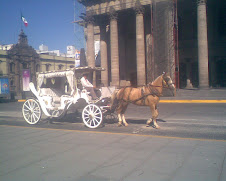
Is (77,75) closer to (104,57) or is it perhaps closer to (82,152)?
(82,152)

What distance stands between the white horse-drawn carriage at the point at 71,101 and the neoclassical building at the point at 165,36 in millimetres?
18329

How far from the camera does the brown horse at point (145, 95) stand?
7.91 m

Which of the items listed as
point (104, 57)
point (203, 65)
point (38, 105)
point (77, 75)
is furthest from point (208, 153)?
point (104, 57)

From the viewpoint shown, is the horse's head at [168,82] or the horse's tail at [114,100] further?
the horse's tail at [114,100]

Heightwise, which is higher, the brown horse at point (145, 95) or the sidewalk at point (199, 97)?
the brown horse at point (145, 95)

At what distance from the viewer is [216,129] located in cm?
757

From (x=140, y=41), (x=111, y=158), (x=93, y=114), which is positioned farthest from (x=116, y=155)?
(x=140, y=41)

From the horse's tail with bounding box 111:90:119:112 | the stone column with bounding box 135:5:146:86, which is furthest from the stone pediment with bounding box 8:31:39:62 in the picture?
the horse's tail with bounding box 111:90:119:112

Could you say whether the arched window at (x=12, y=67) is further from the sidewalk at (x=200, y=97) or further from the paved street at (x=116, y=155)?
the paved street at (x=116, y=155)

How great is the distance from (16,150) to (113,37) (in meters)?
26.5

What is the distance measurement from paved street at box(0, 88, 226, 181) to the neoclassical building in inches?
779

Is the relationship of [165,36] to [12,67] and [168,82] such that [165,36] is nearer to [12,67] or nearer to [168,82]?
[168,82]

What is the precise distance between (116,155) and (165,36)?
2383 centimetres

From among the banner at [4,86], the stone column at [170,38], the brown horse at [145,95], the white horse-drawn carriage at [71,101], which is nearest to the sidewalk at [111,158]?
the white horse-drawn carriage at [71,101]
